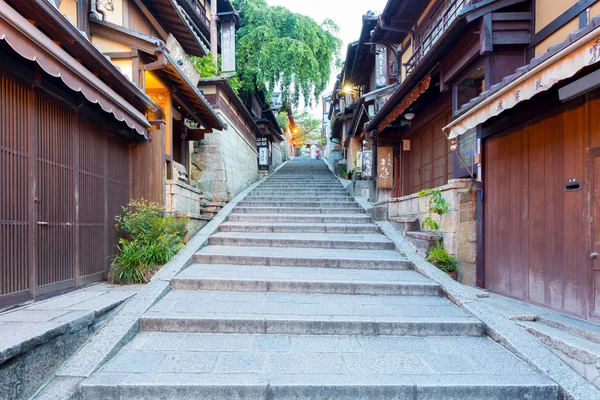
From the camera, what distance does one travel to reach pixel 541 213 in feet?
15.3

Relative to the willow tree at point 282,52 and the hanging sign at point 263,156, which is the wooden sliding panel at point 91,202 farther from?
the hanging sign at point 263,156

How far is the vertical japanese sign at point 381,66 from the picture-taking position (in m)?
12.3

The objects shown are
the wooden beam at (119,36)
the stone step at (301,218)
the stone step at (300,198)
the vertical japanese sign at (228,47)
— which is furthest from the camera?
the vertical japanese sign at (228,47)

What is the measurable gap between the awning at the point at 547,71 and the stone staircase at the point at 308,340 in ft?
9.29

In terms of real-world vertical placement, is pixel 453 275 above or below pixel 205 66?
below

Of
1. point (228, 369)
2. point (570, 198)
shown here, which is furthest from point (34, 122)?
point (570, 198)

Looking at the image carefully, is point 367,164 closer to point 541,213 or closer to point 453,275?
point 453,275

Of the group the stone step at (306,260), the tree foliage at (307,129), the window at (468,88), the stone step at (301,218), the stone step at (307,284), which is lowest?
the stone step at (307,284)

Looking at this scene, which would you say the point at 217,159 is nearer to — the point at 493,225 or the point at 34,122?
the point at 34,122

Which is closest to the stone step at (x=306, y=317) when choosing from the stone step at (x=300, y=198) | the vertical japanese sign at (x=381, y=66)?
the stone step at (x=300, y=198)

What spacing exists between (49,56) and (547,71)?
552cm

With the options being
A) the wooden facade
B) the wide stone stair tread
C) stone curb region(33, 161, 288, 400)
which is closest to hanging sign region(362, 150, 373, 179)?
stone curb region(33, 161, 288, 400)

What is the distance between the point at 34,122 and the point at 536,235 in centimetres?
718

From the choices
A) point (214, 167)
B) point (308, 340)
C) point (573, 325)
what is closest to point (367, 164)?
point (214, 167)
